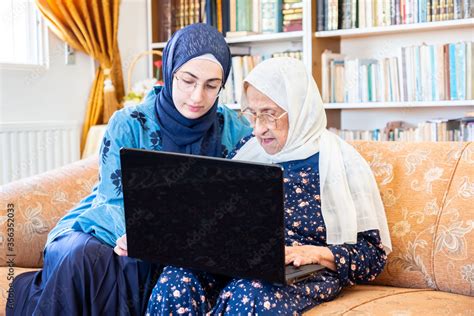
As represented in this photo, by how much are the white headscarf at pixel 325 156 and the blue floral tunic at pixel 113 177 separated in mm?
317

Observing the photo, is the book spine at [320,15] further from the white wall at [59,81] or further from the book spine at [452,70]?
the white wall at [59,81]

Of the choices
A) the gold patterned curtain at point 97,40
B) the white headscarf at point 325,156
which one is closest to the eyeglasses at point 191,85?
the white headscarf at point 325,156

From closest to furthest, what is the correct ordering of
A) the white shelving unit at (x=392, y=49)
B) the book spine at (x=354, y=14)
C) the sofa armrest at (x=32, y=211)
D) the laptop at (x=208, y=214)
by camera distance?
1. the laptop at (x=208, y=214)
2. the sofa armrest at (x=32, y=211)
3. the white shelving unit at (x=392, y=49)
4. the book spine at (x=354, y=14)

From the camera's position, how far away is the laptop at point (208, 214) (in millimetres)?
1491

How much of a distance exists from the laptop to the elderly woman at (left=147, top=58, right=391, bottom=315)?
89 mm

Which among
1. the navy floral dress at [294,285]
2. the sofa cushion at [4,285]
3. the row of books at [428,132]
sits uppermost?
the row of books at [428,132]

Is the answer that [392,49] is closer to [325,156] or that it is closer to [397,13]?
[397,13]

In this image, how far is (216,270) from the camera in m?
1.59

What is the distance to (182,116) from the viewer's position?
2.13 meters

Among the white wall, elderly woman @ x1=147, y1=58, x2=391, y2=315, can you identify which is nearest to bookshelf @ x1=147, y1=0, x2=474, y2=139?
the white wall

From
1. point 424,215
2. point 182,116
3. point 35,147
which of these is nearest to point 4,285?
point 182,116

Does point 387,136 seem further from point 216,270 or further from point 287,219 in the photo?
point 216,270

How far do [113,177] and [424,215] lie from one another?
2.95 ft

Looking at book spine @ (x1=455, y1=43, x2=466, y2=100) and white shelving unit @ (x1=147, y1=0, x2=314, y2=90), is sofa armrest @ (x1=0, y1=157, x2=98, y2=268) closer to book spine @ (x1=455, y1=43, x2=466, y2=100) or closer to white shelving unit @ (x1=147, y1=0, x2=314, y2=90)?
white shelving unit @ (x1=147, y1=0, x2=314, y2=90)
